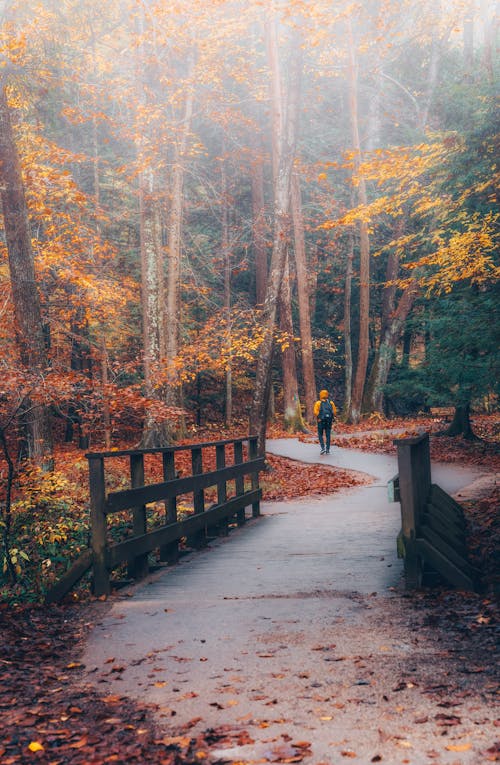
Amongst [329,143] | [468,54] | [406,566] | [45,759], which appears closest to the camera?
[45,759]

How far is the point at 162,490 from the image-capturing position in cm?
844

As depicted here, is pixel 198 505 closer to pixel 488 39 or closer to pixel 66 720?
pixel 66 720

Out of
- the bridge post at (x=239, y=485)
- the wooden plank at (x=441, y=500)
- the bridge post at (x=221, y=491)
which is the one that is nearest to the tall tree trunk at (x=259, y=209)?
the bridge post at (x=239, y=485)

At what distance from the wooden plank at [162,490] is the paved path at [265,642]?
2.85 feet

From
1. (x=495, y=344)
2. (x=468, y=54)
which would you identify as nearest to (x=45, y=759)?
(x=495, y=344)

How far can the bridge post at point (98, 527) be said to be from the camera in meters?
7.20

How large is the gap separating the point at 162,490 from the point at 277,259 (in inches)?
433

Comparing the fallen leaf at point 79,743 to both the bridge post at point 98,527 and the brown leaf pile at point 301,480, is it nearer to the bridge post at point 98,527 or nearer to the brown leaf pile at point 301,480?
the bridge post at point 98,527

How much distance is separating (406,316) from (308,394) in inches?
218

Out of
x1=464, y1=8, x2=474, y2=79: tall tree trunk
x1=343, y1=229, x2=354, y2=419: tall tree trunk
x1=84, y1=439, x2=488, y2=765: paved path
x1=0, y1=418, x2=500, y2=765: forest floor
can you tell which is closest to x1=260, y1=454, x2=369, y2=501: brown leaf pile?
x1=84, y1=439, x2=488, y2=765: paved path

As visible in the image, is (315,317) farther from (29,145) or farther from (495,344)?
(495,344)

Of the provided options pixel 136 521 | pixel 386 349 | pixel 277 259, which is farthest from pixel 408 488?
pixel 386 349

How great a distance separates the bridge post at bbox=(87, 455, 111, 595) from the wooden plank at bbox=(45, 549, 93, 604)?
8 cm

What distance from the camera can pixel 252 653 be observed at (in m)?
5.22
